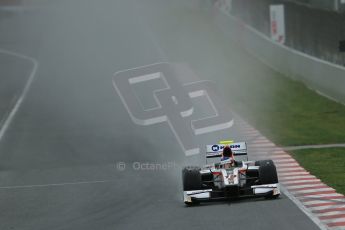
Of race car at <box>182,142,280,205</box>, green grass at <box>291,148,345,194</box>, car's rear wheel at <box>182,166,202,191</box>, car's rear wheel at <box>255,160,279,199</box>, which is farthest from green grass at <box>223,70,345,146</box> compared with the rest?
car's rear wheel at <box>182,166,202,191</box>

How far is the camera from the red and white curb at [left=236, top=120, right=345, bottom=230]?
18562 millimetres

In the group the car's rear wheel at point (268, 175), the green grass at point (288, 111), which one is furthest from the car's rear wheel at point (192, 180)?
the green grass at point (288, 111)

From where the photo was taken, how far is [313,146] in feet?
98.2

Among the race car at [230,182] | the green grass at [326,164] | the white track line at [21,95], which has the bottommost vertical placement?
the white track line at [21,95]

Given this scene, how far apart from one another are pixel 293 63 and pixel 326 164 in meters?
21.3

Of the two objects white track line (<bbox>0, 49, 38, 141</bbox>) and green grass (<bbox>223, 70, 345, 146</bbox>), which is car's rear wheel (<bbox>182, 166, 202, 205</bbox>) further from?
white track line (<bbox>0, 49, 38, 141</bbox>)

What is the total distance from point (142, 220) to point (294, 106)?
21.7 metres

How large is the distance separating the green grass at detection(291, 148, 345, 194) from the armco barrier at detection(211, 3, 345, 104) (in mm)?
9675

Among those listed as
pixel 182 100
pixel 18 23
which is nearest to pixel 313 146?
pixel 182 100

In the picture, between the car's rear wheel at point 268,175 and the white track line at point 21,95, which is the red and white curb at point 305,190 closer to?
the car's rear wheel at point 268,175

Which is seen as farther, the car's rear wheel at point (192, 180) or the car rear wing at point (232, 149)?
the car rear wing at point (232, 149)

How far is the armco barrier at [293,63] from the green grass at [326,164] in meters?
9.68

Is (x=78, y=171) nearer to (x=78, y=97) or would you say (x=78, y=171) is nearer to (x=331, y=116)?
(x=331, y=116)

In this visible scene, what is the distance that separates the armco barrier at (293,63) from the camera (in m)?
39.2
